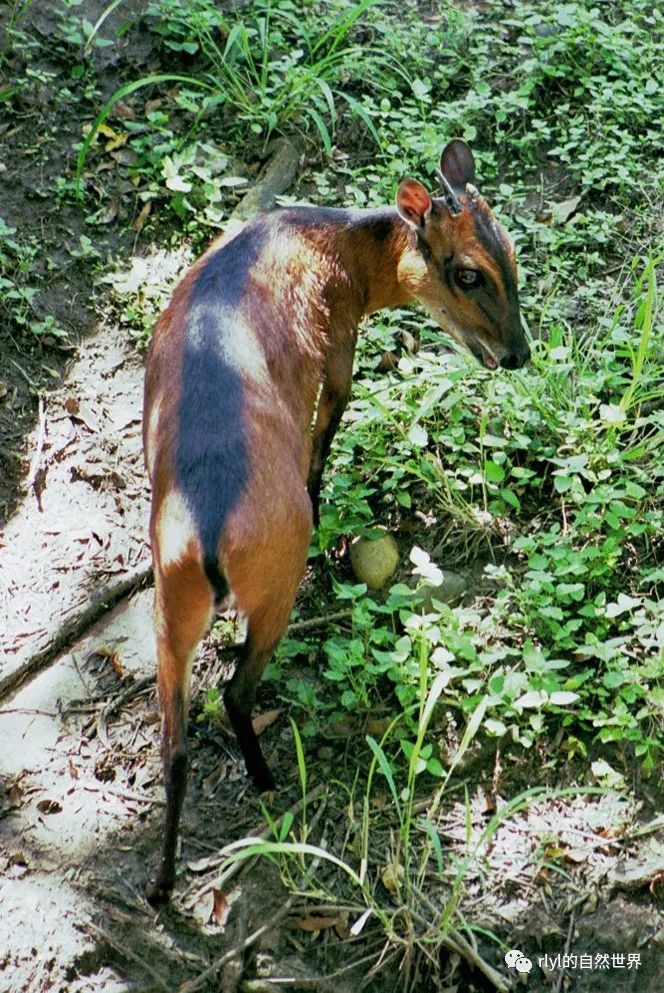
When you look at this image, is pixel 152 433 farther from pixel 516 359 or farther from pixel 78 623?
pixel 516 359

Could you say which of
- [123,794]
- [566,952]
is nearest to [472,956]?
[566,952]

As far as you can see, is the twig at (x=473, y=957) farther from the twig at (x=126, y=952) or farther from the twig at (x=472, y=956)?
the twig at (x=126, y=952)

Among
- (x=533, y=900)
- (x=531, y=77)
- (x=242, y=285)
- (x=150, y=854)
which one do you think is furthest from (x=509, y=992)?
(x=531, y=77)

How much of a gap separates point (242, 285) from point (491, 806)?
214cm

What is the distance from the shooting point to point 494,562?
A: 16.1 feet

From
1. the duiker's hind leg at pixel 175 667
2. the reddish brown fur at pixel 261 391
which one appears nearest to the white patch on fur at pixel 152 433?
the reddish brown fur at pixel 261 391

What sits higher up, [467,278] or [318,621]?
[467,278]

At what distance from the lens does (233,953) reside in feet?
12.5

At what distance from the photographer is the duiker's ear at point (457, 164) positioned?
16.8ft

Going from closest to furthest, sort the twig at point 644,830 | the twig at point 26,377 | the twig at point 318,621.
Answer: the twig at point 644,830 → the twig at point 318,621 → the twig at point 26,377

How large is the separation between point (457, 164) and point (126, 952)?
3439 millimetres

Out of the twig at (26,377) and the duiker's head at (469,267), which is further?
the twig at (26,377)

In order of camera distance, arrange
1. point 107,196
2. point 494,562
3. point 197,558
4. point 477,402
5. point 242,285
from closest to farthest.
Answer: point 197,558, point 242,285, point 494,562, point 477,402, point 107,196

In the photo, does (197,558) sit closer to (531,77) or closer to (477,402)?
(477,402)
